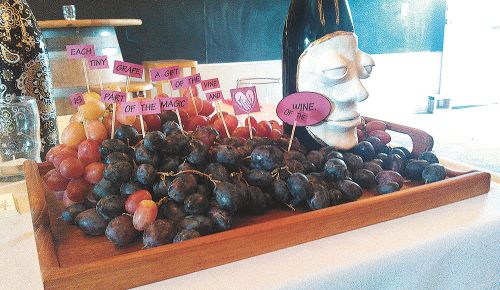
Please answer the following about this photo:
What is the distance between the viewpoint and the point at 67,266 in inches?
18.0

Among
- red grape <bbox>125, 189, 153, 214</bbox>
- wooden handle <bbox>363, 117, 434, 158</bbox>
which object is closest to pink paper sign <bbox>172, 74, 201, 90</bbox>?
red grape <bbox>125, 189, 153, 214</bbox>

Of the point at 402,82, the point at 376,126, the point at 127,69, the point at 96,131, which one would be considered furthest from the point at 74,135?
the point at 402,82

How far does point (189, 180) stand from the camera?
1.74ft

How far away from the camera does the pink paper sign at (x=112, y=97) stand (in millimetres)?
655

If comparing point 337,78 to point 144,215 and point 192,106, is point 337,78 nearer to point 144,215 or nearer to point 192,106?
point 192,106

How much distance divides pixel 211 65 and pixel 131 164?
326cm

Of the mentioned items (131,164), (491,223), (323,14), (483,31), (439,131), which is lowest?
(439,131)

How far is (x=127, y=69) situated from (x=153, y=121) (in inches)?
4.0

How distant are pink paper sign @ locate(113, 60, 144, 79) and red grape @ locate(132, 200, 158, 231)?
313 mm

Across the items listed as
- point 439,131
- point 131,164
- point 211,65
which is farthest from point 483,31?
point 131,164

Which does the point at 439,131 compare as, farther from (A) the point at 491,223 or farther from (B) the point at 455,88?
(A) the point at 491,223

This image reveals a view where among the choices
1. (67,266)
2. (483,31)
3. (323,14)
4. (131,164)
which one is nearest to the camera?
(67,266)

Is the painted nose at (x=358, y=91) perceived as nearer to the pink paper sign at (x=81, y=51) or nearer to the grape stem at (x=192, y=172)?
the grape stem at (x=192, y=172)

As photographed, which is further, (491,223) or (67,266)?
(491,223)
